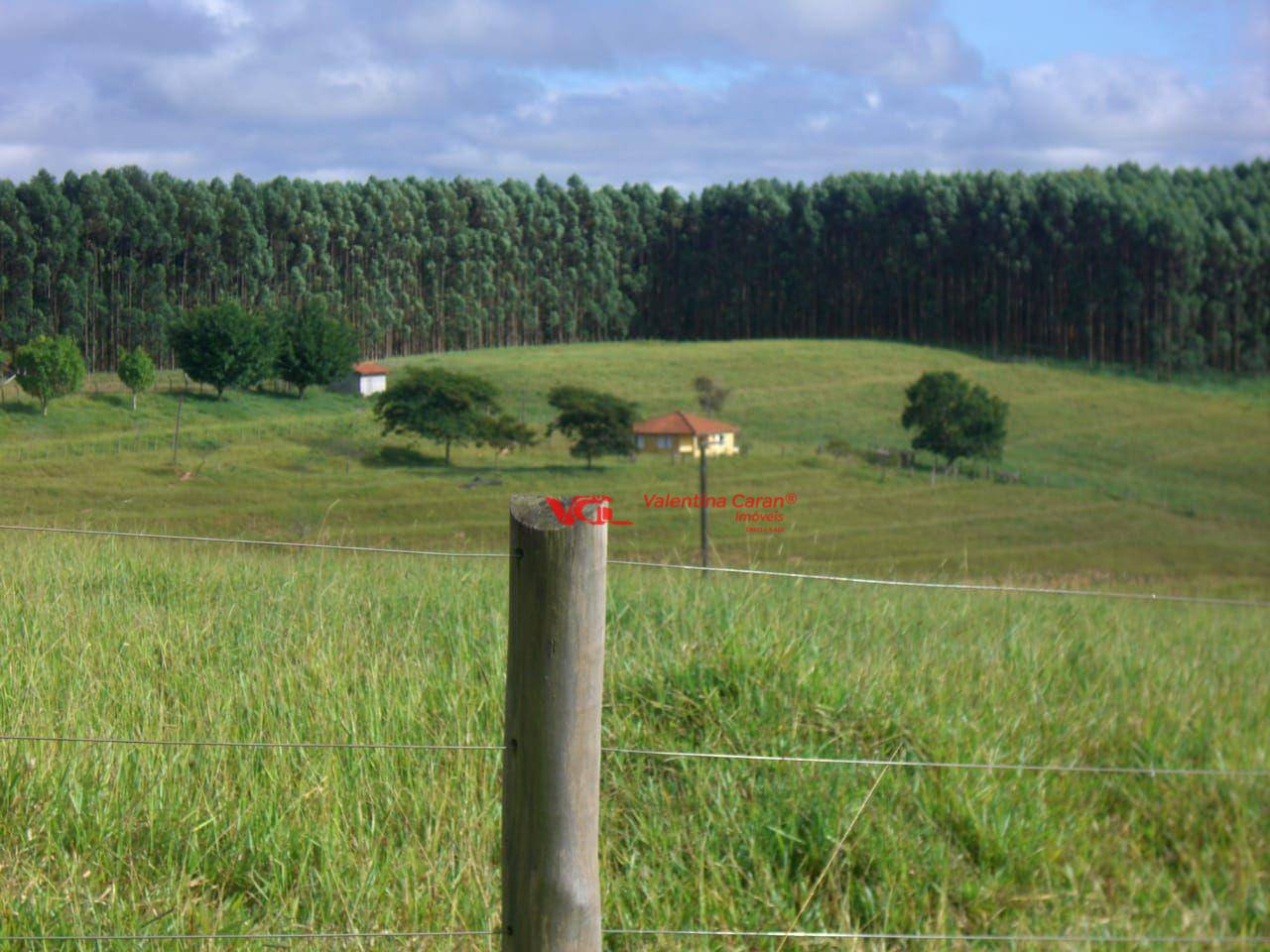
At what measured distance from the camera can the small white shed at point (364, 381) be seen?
611cm

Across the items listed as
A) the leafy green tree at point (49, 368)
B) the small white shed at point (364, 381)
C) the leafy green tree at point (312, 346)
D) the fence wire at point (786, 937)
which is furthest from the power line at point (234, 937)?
the small white shed at point (364, 381)

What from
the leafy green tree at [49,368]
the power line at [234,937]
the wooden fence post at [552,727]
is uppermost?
the leafy green tree at [49,368]

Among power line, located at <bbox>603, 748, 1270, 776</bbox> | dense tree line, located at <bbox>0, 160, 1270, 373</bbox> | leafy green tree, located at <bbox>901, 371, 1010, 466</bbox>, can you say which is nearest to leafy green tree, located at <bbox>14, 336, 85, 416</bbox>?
dense tree line, located at <bbox>0, 160, 1270, 373</bbox>

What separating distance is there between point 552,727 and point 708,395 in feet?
24.6

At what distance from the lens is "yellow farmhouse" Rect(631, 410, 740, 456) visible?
306 inches

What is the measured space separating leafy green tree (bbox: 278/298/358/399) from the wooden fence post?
176 inches

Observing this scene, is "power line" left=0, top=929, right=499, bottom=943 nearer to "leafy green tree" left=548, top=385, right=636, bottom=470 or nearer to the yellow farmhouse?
"leafy green tree" left=548, top=385, right=636, bottom=470

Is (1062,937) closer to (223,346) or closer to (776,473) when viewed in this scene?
(223,346)

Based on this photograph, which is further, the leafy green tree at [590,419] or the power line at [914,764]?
the leafy green tree at [590,419]

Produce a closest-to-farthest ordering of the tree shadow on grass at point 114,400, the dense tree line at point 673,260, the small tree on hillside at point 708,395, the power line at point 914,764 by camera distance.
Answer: the power line at point 914,764 < the tree shadow on grass at point 114,400 < the dense tree line at point 673,260 < the small tree on hillside at point 708,395

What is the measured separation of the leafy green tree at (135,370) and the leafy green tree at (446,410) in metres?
1.46

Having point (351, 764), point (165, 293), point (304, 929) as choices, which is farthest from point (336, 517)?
point (304, 929)

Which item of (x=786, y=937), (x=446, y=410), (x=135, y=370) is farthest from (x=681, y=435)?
(x=786, y=937)

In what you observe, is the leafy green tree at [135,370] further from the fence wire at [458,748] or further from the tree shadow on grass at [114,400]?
the fence wire at [458,748]
